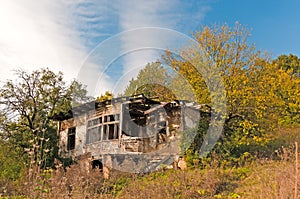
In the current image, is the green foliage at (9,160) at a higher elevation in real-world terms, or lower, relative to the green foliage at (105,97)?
lower

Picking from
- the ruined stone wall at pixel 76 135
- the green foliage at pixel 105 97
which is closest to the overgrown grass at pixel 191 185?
the green foliage at pixel 105 97

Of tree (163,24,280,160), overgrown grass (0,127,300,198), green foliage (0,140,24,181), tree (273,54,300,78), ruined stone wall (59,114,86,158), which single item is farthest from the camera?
tree (273,54,300,78)

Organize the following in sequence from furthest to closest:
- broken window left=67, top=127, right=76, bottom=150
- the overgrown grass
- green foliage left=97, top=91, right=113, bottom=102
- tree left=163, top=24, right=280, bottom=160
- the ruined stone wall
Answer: broken window left=67, top=127, right=76, bottom=150 → the ruined stone wall → green foliage left=97, top=91, right=113, bottom=102 → tree left=163, top=24, right=280, bottom=160 → the overgrown grass

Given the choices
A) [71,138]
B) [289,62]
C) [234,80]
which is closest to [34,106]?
[71,138]

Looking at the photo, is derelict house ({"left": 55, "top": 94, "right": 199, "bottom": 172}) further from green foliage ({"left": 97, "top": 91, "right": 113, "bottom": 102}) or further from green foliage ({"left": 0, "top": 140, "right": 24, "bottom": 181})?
green foliage ({"left": 0, "top": 140, "right": 24, "bottom": 181})

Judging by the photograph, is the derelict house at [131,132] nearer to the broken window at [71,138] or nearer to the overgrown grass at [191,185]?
the broken window at [71,138]

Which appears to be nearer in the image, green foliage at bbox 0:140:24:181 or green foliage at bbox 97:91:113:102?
green foliage at bbox 97:91:113:102

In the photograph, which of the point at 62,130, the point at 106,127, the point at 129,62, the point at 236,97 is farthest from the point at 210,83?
the point at 62,130

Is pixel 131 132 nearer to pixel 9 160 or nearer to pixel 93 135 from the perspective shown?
pixel 93 135

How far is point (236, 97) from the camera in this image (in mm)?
15797

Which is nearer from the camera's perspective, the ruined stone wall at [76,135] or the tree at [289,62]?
the ruined stone wall at [76,135]

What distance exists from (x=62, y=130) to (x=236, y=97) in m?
13.0

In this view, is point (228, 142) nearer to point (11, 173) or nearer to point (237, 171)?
point (237, 171)

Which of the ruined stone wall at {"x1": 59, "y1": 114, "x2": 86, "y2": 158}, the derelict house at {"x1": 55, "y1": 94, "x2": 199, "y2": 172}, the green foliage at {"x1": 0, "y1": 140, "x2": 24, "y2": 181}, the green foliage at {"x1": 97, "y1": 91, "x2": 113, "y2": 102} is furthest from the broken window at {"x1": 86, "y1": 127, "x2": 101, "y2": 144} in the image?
the green foliage at {"x1": 0, "y1": 140, "x2": 24, "y2": 181}
